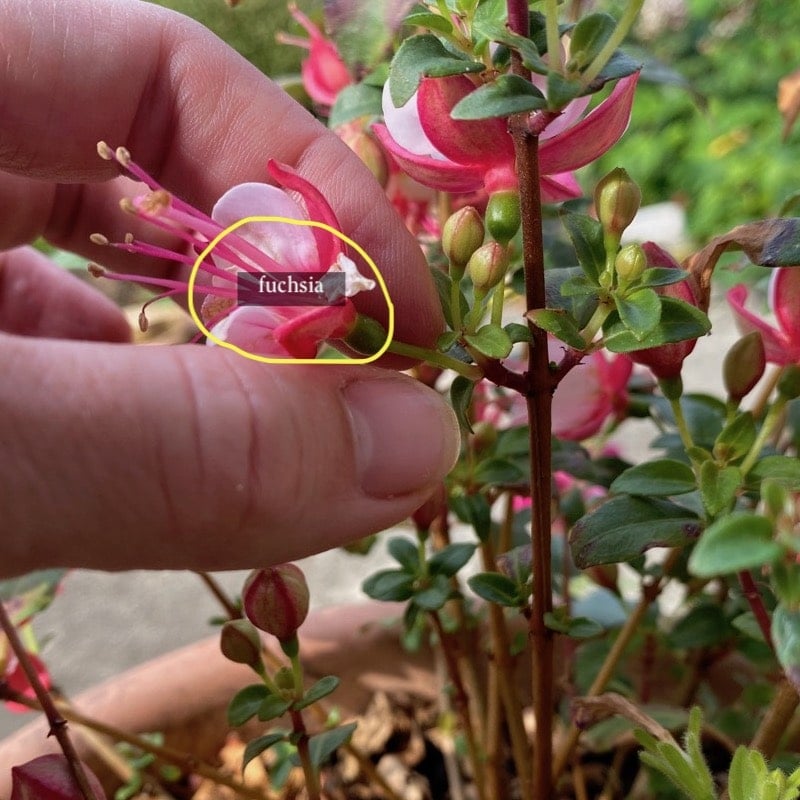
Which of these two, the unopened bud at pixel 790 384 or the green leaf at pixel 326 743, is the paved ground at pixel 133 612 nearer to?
the green leaf at pixel 326 743

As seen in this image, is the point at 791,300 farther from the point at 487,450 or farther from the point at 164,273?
the point at 164,273

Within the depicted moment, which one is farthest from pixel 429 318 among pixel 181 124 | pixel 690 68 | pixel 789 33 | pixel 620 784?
pixel 789 33

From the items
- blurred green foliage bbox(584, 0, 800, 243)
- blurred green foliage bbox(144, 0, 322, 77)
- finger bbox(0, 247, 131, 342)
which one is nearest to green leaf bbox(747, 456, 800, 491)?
finger bbox(0, 247, 131, 342)

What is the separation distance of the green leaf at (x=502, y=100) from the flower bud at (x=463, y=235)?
0.06 meters

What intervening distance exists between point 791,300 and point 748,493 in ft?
0.33

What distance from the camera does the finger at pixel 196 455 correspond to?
30 centimetres

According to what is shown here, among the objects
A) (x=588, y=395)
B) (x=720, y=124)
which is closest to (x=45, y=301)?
(x=588, y=395)

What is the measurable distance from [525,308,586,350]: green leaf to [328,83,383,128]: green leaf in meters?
0.22

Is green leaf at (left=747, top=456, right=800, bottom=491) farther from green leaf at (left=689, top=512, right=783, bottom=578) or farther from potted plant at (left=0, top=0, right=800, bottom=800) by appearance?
green leaf at (left=689, top=512, right=783, bottom=578)

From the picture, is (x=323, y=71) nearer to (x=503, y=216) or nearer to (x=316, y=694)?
(x=503, y=216)

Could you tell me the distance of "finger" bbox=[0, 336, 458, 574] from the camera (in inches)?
11.9

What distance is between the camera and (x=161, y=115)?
1.80 feet

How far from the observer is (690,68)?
2576mm

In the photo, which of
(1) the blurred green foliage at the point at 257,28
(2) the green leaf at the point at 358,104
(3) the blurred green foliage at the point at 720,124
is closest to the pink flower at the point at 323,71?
(2) the green leaf at the point at 358,104
